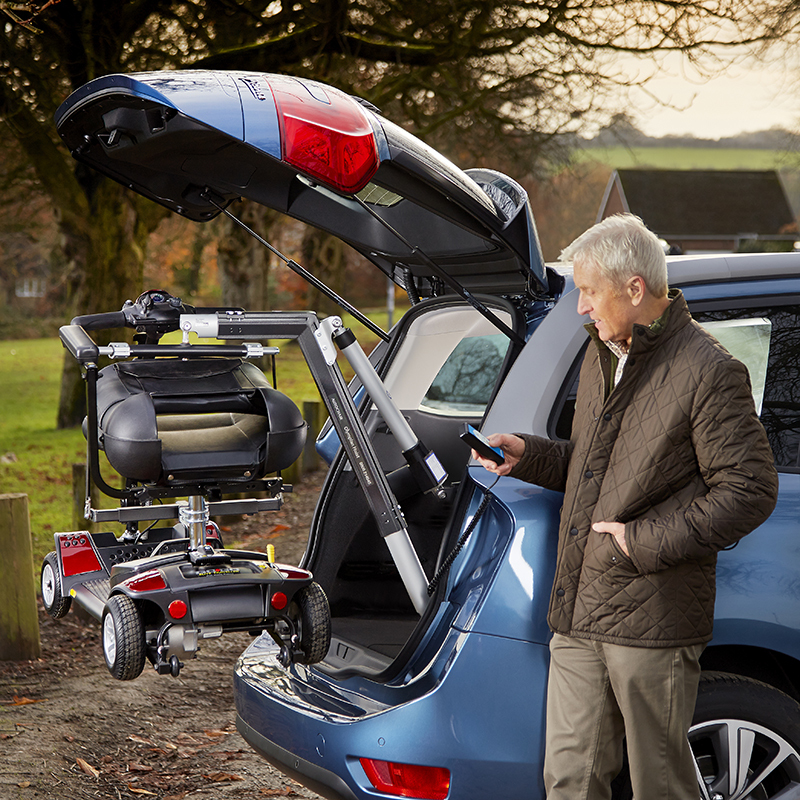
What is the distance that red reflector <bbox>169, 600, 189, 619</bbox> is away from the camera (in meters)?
2.80

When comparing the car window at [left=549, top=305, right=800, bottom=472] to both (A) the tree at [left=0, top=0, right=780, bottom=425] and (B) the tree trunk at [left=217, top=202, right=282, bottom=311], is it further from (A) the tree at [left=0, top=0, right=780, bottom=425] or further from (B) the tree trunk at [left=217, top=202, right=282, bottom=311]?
(B) the tree trunk at [left=217, top=202, right=282, bottom=311]

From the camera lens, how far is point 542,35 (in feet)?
40.5

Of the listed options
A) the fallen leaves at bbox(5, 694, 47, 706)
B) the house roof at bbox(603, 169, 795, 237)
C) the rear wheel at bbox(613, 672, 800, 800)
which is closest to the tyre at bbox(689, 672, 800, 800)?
the rear wheel at bbox(613, 672, 800, 800)

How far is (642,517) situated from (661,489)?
0.09m

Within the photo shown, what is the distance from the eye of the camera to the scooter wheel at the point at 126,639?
9.14 feet

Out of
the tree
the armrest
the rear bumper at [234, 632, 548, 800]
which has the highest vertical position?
the tree

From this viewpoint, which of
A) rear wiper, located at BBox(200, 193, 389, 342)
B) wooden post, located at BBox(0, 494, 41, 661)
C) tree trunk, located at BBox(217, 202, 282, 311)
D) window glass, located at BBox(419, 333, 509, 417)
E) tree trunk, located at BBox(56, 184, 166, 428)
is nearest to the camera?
rear wiper, located at BBox(200, 193, 389, 342)

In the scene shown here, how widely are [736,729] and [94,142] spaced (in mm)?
2680

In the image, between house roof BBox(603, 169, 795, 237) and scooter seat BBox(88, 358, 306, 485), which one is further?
house roof BBox(603, 169, 795, 237)

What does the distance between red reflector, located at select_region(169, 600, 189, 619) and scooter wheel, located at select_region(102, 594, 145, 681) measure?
10cm

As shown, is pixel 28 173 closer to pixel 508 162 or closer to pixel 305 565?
pixel 508 162

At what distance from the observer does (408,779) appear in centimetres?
266

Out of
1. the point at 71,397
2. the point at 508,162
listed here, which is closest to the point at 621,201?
the point at 508,162

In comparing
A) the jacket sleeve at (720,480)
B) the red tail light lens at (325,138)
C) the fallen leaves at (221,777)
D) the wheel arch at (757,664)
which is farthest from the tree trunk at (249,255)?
the jacket sleeve at (720,480)
